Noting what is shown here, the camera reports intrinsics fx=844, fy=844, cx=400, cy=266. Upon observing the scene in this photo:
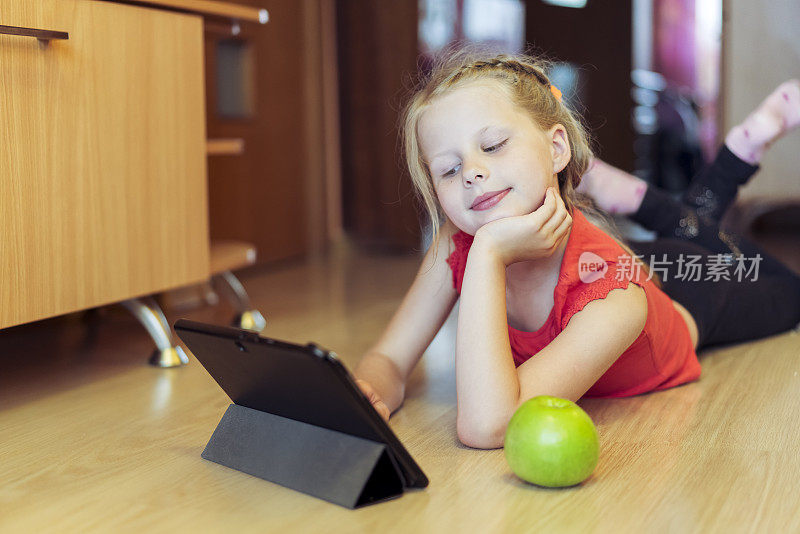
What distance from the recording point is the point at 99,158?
1381mm

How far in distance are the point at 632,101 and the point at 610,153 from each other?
11.7 inches

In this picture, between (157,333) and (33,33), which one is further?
(157,333)

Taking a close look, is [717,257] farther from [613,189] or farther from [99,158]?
[99,158]

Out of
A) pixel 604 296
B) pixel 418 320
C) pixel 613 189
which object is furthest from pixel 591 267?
pixel 613 189

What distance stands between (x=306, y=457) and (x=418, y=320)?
16.3 inches

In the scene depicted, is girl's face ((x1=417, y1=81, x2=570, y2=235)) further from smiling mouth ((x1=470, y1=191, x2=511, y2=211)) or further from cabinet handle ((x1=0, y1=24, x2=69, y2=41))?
cabinet handle ((x1=0, y1=24, x2=69, y2=41))

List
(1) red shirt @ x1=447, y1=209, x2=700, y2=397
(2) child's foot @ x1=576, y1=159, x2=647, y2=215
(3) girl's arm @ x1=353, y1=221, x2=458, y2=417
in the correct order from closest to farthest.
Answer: (1) red shirt @ x1=447, y1=209, x2=700, y2=397
(3) girl's arm @ x1=353, y1=221, x2=458, y2=417
(2) child's foot @ x1=576, y1=159, x2=647, y2=215

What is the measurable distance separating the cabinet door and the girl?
485 millimetres

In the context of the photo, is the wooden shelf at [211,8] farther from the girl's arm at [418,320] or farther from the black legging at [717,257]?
the black legging at [717,257]

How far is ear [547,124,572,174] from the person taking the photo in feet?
3.89

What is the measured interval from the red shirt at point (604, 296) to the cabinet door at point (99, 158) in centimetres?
57
